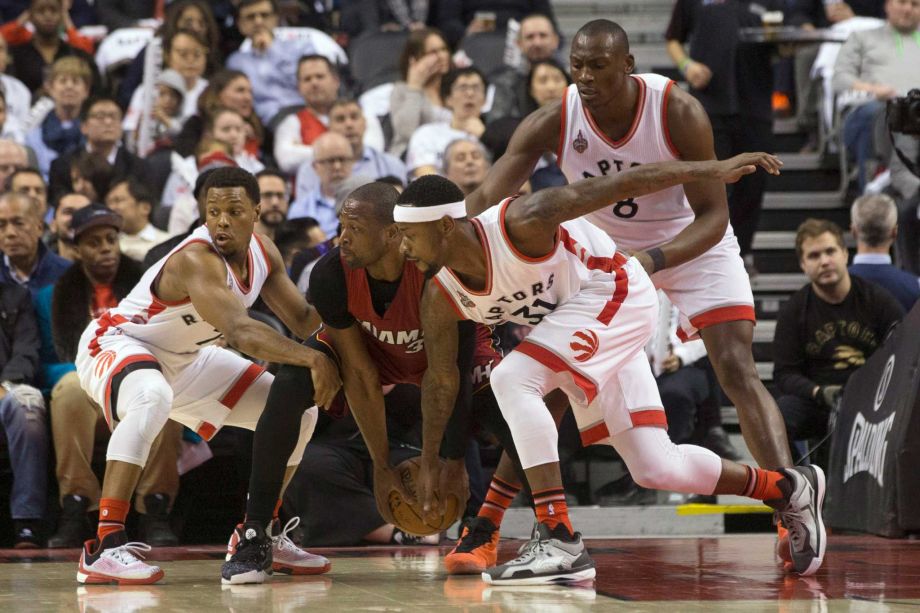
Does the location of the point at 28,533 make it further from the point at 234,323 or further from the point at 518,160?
the point at 518,160

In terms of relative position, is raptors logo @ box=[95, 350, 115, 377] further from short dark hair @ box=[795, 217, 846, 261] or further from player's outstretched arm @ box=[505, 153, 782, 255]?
short dark hair @ box=[795, 217, 846, 261]

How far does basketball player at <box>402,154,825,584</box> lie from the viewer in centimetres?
477

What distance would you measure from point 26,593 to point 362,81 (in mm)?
7701

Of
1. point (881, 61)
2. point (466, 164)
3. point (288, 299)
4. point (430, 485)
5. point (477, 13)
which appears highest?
point (477, 13)

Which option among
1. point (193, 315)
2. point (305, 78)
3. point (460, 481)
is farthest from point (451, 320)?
point (305, 78)

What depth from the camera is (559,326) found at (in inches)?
193

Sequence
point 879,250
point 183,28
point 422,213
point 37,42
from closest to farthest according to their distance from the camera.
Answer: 1. point 422,213
2. point 879,250
3. point 183,28
4. point 37,42

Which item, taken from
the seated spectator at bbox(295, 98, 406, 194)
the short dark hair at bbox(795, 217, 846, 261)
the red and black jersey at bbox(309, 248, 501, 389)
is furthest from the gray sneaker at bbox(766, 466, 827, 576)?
the seated spectator at bbox(295, 98, 406, 194)

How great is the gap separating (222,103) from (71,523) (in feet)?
13.7

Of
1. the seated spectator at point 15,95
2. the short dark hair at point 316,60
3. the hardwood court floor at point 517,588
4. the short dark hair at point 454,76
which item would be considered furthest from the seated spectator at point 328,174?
the hardwood court floor at point 517,588

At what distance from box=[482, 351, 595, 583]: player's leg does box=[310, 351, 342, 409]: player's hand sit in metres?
0.63

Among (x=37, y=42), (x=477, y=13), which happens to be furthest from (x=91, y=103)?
(x=477, y=13)

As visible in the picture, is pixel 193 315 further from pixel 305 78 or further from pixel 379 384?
pixel 305 78

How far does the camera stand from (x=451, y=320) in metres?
4.99
